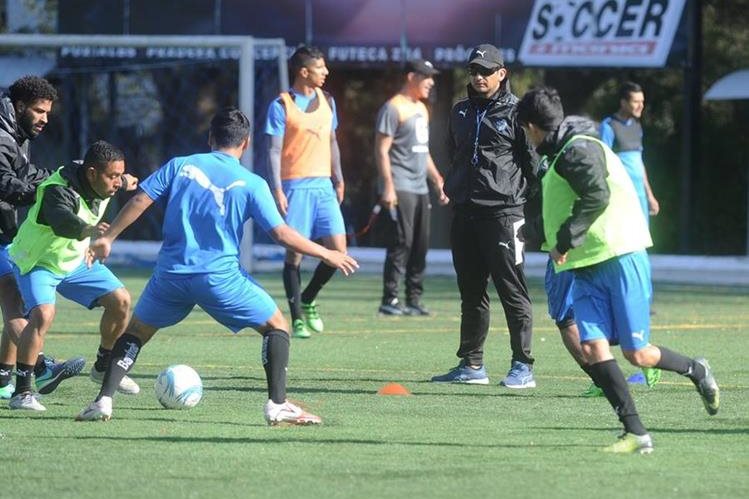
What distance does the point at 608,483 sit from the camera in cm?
740

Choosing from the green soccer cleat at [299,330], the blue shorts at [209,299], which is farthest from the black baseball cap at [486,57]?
the green soccer cleat at [299,330]

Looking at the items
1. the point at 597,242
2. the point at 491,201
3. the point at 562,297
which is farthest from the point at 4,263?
the point at 597,242

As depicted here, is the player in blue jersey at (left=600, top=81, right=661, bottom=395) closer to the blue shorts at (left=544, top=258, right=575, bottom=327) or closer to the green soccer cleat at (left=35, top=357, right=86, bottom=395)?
the blue shorts at (left=544, top=258, right=575, bottom=327)

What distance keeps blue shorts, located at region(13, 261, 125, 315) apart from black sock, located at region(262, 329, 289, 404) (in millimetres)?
1436

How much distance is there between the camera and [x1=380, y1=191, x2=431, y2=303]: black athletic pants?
16109mm

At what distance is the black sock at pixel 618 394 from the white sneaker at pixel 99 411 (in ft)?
8.59

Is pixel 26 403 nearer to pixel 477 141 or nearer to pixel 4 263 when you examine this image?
pixel 4 263

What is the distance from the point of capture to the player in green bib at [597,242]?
8.31 m

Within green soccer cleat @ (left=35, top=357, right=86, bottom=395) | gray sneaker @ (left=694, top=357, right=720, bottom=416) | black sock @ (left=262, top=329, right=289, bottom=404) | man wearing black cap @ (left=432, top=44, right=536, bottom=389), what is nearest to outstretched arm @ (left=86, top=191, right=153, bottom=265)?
black sock @ (left=262, top=329, right=289, bottom=404)

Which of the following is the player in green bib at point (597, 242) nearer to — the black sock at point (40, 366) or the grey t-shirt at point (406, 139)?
the black sock at point (40, 366)

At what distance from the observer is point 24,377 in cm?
981

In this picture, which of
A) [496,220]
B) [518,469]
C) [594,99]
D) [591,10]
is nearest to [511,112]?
[496,220]

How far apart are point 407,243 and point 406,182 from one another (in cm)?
57

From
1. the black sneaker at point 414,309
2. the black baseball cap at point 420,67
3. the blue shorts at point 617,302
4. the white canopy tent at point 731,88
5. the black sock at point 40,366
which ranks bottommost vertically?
the black sneaker at point 414,309
